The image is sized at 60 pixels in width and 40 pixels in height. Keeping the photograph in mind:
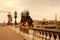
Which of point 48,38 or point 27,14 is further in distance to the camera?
point 27,14

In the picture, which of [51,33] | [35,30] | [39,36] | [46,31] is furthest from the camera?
[35,30]

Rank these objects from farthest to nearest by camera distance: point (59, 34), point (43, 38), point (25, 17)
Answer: point (25, 17), point (43, 38), point (59, 34)

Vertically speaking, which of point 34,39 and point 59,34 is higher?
point 59,34

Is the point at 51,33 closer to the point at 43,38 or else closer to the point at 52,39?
the point at 52,39

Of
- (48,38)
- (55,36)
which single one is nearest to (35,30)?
(48,38)

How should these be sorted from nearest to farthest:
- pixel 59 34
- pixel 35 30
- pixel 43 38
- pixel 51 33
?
1. pixel 59 34
2. pixel 51 33
3. pixel 43 38
4. pixel 35 30

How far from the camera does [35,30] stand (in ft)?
19.7

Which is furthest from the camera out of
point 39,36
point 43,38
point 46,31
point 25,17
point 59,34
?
point 25,17

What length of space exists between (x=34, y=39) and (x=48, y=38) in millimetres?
1665

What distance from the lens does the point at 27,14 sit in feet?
71.8

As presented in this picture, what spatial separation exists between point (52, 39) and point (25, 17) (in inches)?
683

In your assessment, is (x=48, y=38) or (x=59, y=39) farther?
(x=48, y=38)

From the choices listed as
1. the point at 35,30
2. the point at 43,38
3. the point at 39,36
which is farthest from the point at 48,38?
the point at 35,30

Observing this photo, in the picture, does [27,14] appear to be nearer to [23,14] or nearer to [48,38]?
[23,14]
